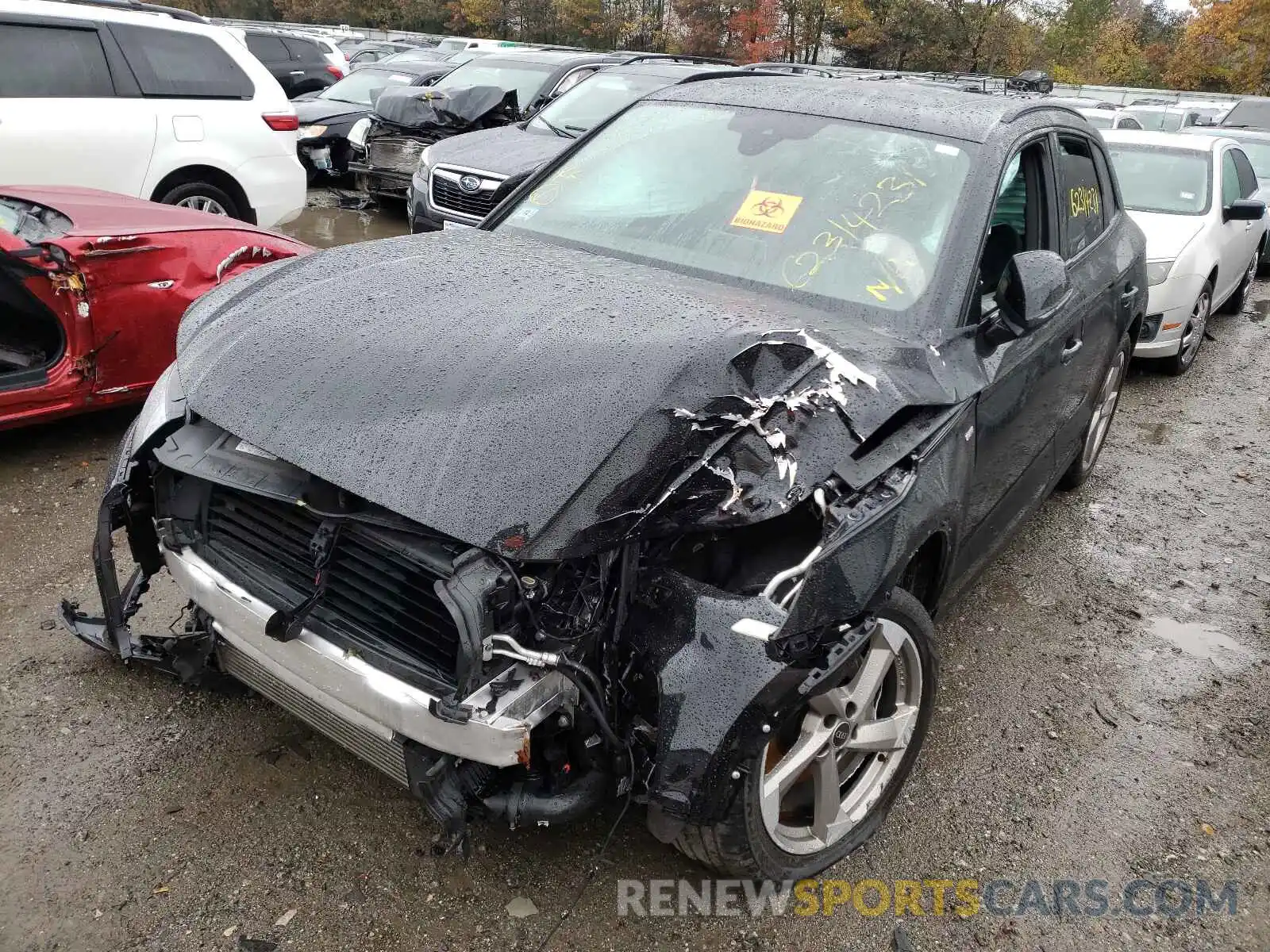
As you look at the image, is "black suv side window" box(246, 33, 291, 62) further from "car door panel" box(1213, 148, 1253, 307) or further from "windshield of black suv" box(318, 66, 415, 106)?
"car door panel" box(1213, 148, 1253, 307)

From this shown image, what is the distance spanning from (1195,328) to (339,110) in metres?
9.33

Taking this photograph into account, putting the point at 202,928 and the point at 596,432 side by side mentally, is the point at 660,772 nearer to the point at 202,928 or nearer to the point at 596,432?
the point at 596,432

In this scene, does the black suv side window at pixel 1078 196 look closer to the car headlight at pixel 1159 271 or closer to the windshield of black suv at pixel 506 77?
the car headlight at pixel 1159 271

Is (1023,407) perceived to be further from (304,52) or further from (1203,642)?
(304,52)

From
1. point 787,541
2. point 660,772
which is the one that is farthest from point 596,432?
point 660,772

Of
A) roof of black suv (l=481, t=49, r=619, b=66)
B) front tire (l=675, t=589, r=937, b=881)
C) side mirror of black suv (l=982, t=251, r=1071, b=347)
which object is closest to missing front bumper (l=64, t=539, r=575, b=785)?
front tire (l=675, t=589, r=937, b=881)

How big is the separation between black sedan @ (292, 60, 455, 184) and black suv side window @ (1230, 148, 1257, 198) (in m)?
8.32

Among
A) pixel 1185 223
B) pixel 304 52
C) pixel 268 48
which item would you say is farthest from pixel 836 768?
pixel 268 48

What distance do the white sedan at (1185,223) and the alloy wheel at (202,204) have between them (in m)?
6.25

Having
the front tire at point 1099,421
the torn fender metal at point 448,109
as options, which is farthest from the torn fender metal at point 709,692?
the torn fender metal at point 448,109

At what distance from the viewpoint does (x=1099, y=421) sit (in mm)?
4730

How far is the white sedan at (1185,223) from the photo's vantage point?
21.3 ft

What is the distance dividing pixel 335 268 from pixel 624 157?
1.19 meters

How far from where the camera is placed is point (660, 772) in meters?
1.98
